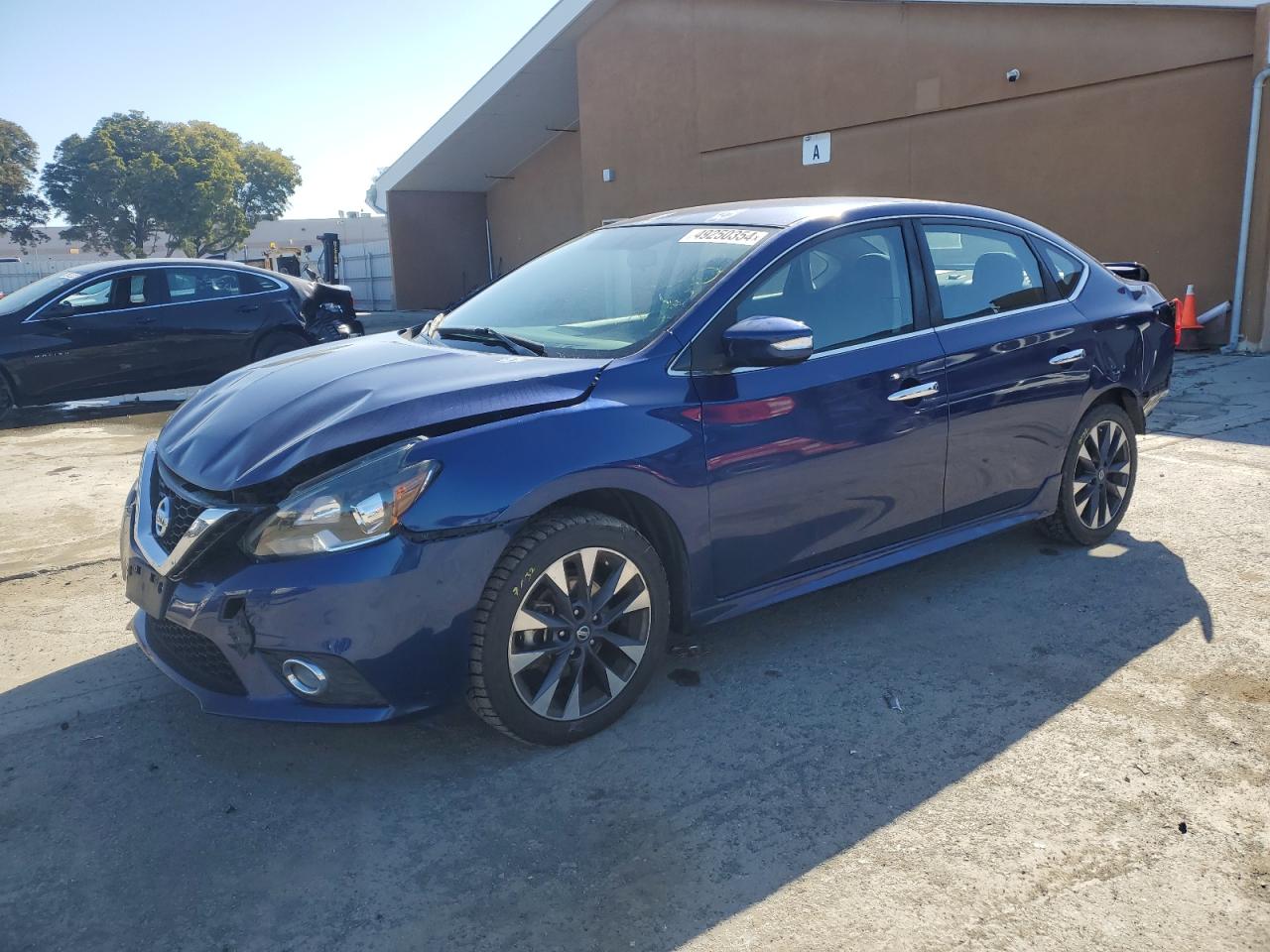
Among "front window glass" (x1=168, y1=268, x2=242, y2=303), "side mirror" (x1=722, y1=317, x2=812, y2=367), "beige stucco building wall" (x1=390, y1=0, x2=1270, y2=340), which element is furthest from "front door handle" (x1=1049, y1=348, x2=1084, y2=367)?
"front window glass" (x1=168, y1=268, x2=242, y2=303)

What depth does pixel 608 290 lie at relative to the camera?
12.9 ft

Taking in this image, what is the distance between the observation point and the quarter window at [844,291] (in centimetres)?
371

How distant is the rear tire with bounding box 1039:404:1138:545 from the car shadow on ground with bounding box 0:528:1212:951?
0.83 m

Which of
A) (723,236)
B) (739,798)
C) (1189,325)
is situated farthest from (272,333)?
(1189,325)

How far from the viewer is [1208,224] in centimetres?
1083

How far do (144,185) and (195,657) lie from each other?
212 feet

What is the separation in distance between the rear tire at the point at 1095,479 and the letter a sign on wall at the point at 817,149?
1062 centimetres

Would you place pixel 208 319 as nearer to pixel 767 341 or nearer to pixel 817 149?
pixel 767 341

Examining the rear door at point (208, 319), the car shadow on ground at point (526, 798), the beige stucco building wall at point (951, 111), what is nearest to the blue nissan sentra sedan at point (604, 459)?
the car shadow on ground at point (526, 798)

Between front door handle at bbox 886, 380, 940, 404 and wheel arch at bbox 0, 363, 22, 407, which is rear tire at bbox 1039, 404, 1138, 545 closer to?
front door handle at bbox 886, 380, 940, 404

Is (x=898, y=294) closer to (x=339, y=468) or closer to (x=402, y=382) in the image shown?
(x=402, y=382)

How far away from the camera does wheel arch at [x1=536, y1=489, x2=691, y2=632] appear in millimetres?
3246

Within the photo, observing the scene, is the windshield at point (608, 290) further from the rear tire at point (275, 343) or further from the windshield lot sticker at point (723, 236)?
the rear tire at point (275, 343)

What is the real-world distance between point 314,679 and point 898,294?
2.60m
